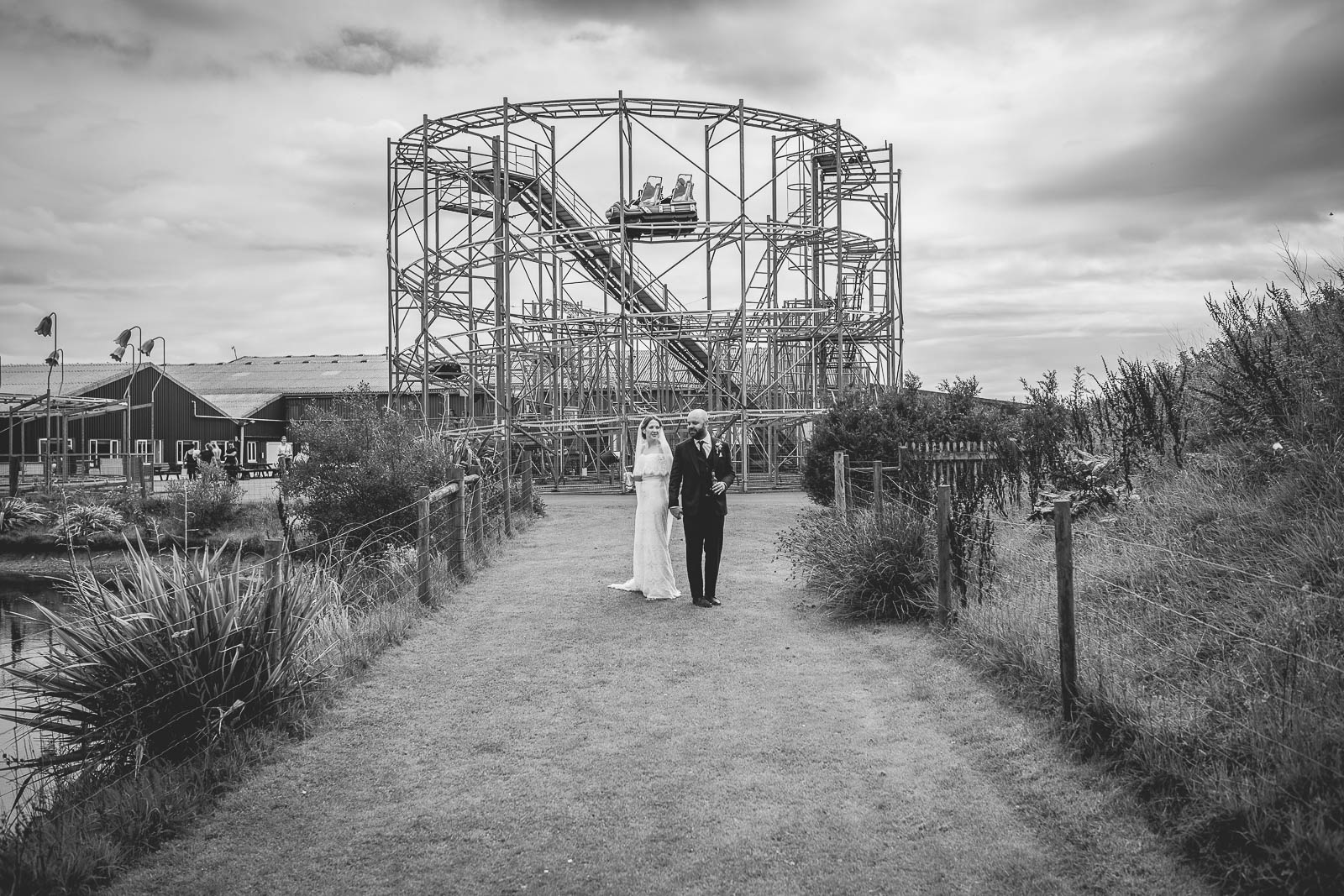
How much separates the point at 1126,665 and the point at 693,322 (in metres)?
25.4

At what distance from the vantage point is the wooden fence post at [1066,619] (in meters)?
5.64

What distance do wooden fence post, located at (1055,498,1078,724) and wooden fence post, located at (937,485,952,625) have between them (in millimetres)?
2243

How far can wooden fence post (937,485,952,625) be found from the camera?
8.05 metres

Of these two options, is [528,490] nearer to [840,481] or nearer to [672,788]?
[840,481]

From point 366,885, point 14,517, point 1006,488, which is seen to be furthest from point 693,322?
point 366,885

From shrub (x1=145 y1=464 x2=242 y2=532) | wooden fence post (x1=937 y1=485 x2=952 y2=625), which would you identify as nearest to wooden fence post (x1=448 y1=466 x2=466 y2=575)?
wooden fence post (x1=937 y1=485 x2=952 y2=625)

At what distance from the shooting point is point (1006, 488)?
1606cm

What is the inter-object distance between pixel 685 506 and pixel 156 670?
528 cm

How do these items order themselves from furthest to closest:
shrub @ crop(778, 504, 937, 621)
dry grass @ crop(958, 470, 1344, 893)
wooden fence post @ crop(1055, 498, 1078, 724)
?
shrub @ crop(778, 504, 937, 621)
wooden fence post @ crop(1055, 498, 1078, 724)
dry grass @ crop(958, 470, 1344, 893)

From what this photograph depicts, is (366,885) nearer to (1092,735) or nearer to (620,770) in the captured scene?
(620,770)

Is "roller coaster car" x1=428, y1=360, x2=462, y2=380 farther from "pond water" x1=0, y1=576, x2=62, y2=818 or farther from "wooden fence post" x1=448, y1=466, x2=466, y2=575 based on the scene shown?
"wooden fence post" x1=448, y1=466, x2=466, y2=575

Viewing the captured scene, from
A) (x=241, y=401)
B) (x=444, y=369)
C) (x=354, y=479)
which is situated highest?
(x=444, y=369)

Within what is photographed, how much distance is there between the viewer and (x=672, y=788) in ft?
16.9

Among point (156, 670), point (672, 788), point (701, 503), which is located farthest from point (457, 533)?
point (672, 788)
